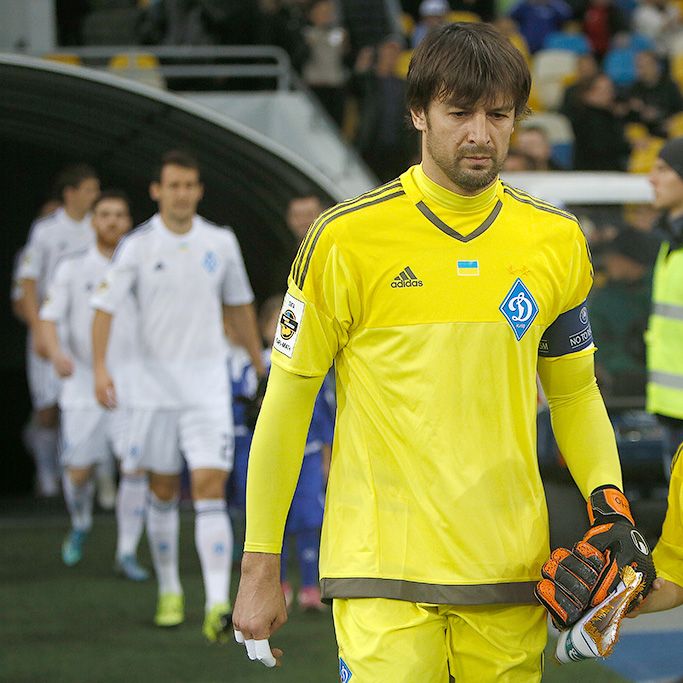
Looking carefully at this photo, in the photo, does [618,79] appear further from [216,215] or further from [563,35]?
[216,215]

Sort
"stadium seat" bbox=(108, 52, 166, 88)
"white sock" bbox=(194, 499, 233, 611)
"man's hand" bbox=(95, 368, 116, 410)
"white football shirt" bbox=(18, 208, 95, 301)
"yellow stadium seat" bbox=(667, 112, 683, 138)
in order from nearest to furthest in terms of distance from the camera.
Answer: "white sock" bbox=(194, 499, 233, 611) → "man's hand" bbox=(95, 368, 116, 410) → "stadium seat" bbox=(108, 52, 166, 88) → "white football shirt" bbox=(18, 208, 95, 301) → "yellow stadium seat" bbox=(667, 112, 683, 138)

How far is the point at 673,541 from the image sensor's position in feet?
12.6

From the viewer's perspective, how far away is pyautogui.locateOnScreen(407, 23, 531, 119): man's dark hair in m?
3.37

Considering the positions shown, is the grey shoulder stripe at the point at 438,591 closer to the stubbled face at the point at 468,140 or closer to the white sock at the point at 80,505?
the stubbled face at the point at 468,140

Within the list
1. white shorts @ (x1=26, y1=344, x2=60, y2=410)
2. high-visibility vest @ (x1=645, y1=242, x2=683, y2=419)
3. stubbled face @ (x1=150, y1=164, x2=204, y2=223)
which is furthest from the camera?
white shorts @ (x1=26, y1=344, x2=60, y2=410)

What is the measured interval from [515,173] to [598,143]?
13.1 feet

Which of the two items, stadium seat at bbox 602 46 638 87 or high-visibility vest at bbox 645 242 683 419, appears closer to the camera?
high-visibility vest at bbox 645 242 683 419

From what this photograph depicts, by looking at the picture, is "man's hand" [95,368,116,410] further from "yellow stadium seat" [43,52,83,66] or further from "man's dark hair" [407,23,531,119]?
"man's dark hair" [407,23,531,119]

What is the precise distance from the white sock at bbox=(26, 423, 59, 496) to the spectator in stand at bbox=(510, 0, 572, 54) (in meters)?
7.12

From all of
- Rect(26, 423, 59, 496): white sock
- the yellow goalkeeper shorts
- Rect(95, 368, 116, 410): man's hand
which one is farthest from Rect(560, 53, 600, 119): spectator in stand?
the yellow goalkeeper shorts

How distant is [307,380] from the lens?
11.4 feet

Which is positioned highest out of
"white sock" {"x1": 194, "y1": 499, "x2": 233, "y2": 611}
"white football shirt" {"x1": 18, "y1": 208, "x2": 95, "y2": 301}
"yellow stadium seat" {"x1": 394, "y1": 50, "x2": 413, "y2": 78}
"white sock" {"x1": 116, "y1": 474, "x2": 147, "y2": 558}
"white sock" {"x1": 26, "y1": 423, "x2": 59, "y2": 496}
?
"yellow stadium seat" {"x1": 394, "y1": 50, "x2": 413, "y2": 78}

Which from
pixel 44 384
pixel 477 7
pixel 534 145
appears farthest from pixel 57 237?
pixel 477 7

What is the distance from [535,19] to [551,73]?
4.36ft
